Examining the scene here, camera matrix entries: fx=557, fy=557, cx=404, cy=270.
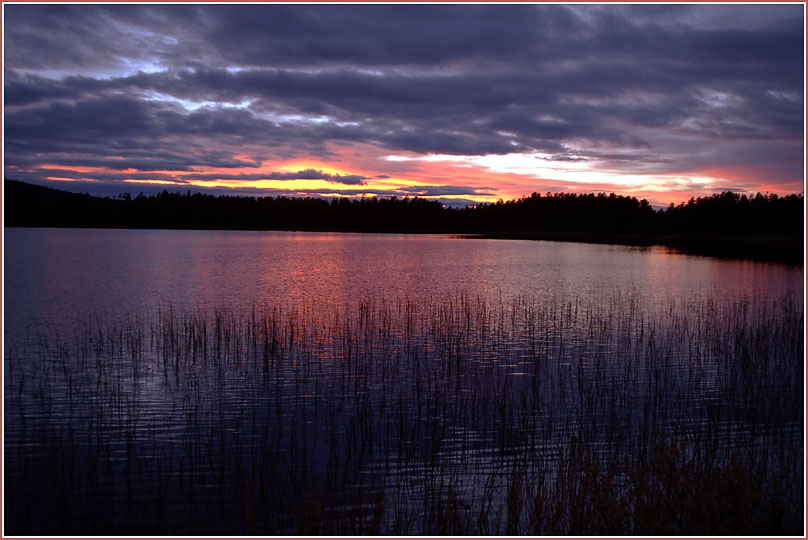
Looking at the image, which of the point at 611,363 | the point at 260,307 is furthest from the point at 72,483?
the point at 260,307

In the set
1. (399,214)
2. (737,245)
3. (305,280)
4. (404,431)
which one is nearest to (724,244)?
(737,245)

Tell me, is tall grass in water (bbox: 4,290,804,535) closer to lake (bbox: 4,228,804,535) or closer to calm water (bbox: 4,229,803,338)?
lake (bbox: 4,228,804,535)

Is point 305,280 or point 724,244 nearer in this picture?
point 305,280

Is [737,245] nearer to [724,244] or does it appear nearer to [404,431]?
[724,244]

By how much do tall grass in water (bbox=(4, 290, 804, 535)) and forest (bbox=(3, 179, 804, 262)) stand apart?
3559 inches

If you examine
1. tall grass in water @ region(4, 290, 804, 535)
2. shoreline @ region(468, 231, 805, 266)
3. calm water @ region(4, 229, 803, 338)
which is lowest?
tall grass in water @ region(4, 290, 804, 535)

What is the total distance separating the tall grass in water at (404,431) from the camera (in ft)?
18.4

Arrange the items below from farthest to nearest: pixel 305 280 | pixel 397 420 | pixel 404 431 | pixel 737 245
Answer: pixel 737 245 → pixel 305 280 → pixel 397 420 → pixel 404 431

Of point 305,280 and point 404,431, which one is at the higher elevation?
point 305,280

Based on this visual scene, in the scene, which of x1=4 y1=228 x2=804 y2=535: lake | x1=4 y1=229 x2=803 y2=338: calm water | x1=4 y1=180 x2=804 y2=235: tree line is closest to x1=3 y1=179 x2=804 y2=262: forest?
x1=4 y1=180 x2=804 y2=235: tree line

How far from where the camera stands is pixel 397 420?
27.8 ft

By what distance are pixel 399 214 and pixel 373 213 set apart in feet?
22.2

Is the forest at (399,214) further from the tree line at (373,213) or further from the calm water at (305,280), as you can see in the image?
the calm water at (305,280)

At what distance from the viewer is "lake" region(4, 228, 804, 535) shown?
5.69 m
